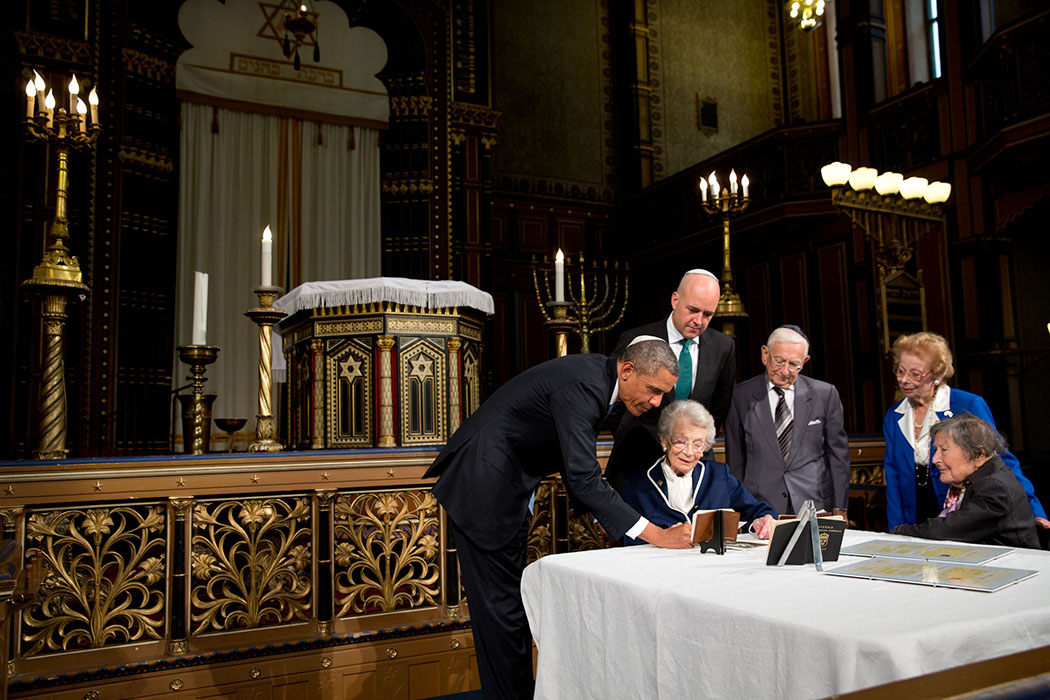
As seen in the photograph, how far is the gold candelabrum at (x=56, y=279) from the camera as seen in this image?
3406mm

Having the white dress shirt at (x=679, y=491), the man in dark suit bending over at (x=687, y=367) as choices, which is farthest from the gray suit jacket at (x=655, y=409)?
the white dress shirt at (x=679, y=491)

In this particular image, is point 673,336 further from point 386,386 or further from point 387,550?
point 386,386

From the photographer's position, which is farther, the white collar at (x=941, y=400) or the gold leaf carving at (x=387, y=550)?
the gold leaf carving at (x=387, y=550)

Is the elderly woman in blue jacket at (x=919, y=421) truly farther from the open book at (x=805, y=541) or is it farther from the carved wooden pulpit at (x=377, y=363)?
the carved wooden pulpit at (x=377, y=363)

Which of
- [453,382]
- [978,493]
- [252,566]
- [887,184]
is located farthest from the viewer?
[887,184]

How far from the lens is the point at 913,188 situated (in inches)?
262

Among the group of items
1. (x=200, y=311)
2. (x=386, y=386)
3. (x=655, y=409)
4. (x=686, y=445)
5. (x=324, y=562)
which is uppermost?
(x=200, y=311)

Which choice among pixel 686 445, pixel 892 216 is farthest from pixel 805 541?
pixel 892 216

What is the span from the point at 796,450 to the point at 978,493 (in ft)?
Answer: 2.88

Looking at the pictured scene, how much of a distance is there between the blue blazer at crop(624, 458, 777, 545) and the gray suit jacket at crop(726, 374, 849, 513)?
0.36 meters

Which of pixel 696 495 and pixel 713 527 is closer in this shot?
pixel 713 527

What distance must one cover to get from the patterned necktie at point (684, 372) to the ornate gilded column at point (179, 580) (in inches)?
82.7

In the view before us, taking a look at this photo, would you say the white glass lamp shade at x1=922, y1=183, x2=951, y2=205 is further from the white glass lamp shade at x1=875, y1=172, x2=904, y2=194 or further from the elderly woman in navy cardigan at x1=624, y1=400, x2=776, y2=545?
the elderly woman in navy cardigan at x1=624, y1=400, x2=776, y2=545

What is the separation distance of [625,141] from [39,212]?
26.6ft
